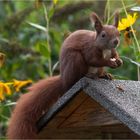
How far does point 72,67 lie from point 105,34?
0.20 m

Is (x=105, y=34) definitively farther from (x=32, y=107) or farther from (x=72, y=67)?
(x=32, y=107)

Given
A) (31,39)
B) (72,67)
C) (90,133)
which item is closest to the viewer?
(72,67)

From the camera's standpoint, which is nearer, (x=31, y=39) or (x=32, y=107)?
(x=32, y=107)

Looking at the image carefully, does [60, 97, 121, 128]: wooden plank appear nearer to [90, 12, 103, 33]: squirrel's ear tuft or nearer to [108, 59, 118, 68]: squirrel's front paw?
[108, 59, 118, 68]: squirrel's front paw

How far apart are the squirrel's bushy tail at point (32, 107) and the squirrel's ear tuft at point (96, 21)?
0.98 ft

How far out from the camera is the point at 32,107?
2.75 m

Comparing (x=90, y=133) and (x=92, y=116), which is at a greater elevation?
(x=92, y=116)

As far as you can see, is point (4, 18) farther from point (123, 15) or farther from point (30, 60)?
point (123, 15)

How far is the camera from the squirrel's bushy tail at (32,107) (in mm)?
2678

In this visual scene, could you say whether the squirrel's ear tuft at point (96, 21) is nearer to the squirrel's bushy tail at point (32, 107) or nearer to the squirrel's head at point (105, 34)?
the squirrel's head at point (105, 34)

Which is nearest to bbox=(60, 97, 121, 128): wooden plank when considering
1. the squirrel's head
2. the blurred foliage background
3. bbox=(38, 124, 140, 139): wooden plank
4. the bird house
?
the bird house

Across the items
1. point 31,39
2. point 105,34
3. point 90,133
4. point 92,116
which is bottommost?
point 31,39

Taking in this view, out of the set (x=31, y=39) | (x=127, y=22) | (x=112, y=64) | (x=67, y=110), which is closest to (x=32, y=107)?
(x=67, y=110)

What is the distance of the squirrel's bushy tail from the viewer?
8.79 ft
